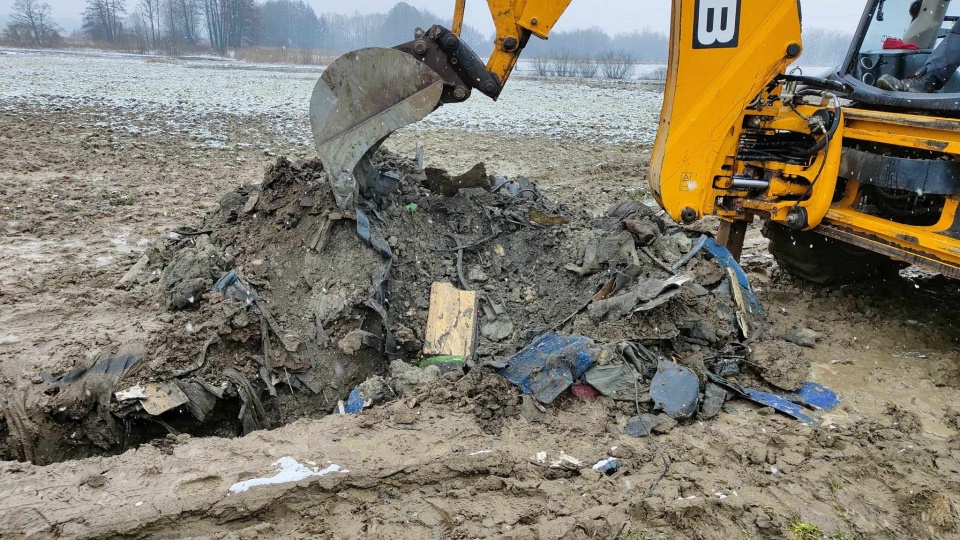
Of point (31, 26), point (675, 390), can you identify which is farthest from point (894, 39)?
point (31, 26)

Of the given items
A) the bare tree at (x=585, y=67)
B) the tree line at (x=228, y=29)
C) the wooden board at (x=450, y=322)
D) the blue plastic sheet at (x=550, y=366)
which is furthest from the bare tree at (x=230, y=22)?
the blue plastic sheet at (x=550, y=366)

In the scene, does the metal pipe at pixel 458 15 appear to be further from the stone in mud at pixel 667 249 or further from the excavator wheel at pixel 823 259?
the excavator wheel at pixel 823 259

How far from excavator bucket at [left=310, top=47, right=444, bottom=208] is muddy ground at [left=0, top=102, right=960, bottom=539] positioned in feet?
5.80

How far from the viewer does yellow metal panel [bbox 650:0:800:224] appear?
12.2ft

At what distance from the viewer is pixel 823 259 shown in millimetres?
4922

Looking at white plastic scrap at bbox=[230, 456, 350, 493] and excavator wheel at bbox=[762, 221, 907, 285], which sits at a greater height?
excavator wheel at bbox=[762, 221, 907, 285]

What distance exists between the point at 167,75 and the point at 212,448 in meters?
26.5

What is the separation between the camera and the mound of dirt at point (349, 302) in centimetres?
362

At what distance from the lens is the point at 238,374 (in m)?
3.90

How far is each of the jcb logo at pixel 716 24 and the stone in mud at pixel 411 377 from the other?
260 centimetres

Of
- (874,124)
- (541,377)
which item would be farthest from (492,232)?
(874,124)

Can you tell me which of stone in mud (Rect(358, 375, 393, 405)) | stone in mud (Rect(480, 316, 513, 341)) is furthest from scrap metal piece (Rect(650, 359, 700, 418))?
stone in mud (Rect(358, 375, 393, 405))

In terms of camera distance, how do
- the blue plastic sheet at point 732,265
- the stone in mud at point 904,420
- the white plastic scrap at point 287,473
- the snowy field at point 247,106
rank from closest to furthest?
the white plastic scrap at point 287,473, the stone in mud at point 904,420, the blue plastic sheet at point 732,265, the snowy field at point 247,106

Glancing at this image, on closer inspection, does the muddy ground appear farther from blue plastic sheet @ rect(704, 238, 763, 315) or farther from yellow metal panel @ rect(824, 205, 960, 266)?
yellow metal panel @ rect(824, 205, 960, 266)
